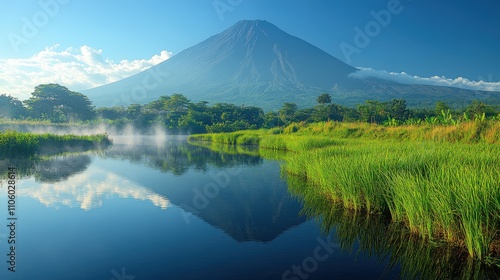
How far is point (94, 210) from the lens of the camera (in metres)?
8.78

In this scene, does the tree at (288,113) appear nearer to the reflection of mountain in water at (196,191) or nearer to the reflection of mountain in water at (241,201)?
the reflection of mountain in water at (196,191)

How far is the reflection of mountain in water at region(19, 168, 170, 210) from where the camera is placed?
9605 millimetres

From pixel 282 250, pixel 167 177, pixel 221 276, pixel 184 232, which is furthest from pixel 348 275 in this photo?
pixel 167 177

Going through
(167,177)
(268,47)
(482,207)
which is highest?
(268,47)

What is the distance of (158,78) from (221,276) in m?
159

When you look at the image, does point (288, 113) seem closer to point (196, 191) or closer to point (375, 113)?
point (375, 113)

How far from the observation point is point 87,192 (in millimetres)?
10953

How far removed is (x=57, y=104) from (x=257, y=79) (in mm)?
97482

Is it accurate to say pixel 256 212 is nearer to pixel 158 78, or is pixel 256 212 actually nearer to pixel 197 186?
pixel 197 186

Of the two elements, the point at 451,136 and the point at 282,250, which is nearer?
the point at 282,250

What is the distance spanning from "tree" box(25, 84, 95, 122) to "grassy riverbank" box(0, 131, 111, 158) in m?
35.2

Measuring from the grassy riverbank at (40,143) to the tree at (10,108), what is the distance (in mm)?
34167

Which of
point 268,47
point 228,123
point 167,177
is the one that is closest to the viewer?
point 167,177

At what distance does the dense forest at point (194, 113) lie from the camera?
5803 centimetres
